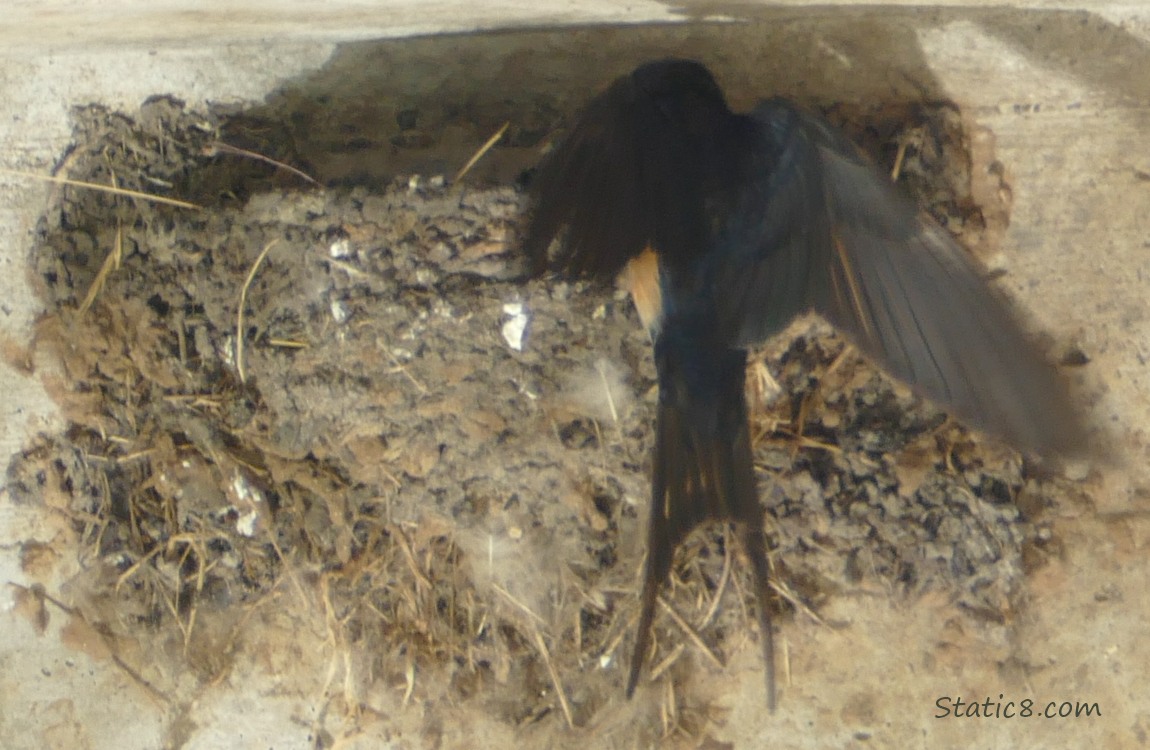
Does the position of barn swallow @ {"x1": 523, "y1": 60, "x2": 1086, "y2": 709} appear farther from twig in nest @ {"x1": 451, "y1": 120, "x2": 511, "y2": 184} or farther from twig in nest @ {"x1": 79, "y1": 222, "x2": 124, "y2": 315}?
twig in nest @ {"x1": 79, "y1": 222, "x2": 124, "y2": 315}

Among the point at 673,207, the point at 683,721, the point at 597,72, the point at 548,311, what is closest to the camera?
the point at 673,207

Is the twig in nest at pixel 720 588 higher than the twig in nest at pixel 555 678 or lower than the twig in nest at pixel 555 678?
→ higher

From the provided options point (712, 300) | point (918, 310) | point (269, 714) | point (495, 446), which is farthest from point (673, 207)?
point (269, 714)

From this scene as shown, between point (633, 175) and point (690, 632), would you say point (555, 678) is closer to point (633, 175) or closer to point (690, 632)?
point (690, 632)

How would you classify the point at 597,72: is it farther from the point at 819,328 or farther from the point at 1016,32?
the point at 1016,32

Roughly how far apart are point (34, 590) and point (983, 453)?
2052 millimetres

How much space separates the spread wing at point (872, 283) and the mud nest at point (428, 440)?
27 centimetres

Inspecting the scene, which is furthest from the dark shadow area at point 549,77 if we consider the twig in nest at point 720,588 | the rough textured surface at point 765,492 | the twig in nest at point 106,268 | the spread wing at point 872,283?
the twig in nest at point 720,588

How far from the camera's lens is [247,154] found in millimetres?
1922

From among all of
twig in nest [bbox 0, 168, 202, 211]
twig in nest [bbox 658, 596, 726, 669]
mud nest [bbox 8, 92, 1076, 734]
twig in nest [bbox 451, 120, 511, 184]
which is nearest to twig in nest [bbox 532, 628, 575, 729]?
mud nest [bbox 8, 92, 1076, 734]

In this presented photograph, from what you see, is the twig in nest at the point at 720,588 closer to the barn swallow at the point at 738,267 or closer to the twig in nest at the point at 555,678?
the barn swallow at the point at 738,267

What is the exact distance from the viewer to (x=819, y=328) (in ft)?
6.18

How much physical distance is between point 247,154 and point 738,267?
98 centimetres

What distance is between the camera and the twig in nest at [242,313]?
6.04ft
